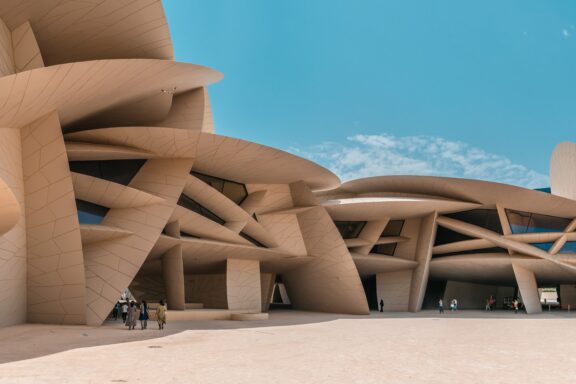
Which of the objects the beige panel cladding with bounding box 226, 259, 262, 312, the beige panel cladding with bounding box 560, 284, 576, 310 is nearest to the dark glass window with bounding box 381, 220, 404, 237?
the beige panel cladding with bounding box 226, 259, 262, 312

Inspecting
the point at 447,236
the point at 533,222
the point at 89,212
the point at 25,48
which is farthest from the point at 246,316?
the point at 533,222

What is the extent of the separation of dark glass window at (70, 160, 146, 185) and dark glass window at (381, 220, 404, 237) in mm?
19512

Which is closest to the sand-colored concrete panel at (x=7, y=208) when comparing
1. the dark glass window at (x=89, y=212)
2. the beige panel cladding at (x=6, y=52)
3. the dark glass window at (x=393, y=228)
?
the beige panel cladding at (x=6, y=52)

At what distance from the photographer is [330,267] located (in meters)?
28.6

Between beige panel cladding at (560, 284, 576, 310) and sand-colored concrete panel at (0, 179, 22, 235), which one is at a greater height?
sand-colored concrete panel at (0, 179, 22, 235)

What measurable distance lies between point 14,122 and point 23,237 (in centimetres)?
354

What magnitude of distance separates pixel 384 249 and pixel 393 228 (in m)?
1.60

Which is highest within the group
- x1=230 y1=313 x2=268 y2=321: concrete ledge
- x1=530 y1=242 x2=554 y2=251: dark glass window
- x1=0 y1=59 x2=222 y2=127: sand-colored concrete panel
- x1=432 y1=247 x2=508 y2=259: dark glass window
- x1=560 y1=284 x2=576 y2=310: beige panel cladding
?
x1=0 y1=59 x2=222 y2=127: sand-colored concrete panel

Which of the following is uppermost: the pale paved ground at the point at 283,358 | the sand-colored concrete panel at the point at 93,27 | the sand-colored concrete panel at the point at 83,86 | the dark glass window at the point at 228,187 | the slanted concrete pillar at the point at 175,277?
the sand-colored concrete panel at the point at 93,27

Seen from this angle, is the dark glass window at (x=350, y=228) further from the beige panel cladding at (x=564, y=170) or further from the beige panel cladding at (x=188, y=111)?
the beige panel cladding at (x=564, y=170)

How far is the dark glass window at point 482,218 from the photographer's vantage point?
33.3 metres

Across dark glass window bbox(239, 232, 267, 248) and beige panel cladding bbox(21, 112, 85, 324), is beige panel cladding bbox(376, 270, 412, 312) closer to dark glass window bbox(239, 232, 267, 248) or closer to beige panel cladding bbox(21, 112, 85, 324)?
dark glass window bbox(239, 232, 267, 248)

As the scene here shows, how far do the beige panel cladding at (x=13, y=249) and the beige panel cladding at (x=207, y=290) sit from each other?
40.0ft

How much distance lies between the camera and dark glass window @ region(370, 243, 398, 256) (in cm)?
3538
